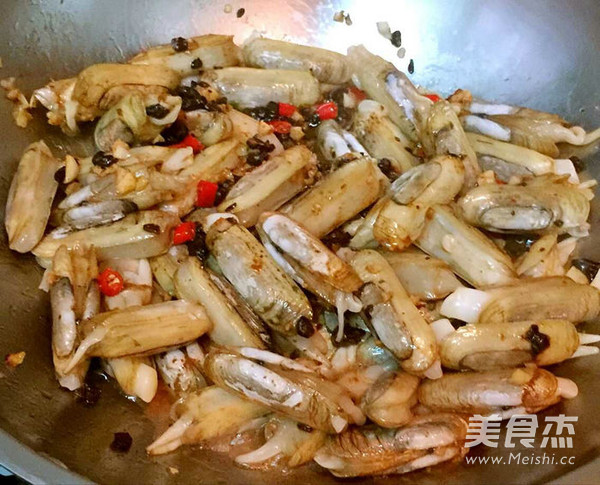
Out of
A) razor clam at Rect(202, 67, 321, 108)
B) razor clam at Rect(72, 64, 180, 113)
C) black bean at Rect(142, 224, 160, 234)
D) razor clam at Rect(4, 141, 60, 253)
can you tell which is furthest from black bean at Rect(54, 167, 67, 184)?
razor clam at Rect(202, 67, 321, 108)

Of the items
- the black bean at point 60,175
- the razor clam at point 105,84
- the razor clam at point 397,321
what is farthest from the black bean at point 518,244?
the black bean at point 60,175

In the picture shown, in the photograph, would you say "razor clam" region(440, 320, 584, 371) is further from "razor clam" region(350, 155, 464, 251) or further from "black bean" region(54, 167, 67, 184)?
"black bean" region(54, 167, 67, 184)

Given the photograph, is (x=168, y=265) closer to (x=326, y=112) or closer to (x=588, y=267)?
(x=326, y=112)

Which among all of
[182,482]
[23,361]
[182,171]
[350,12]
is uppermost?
[350,12]

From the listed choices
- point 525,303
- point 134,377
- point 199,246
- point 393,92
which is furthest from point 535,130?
point 134,377

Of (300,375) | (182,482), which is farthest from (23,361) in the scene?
(300,375)

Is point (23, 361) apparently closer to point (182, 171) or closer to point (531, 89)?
point (182, 171)
